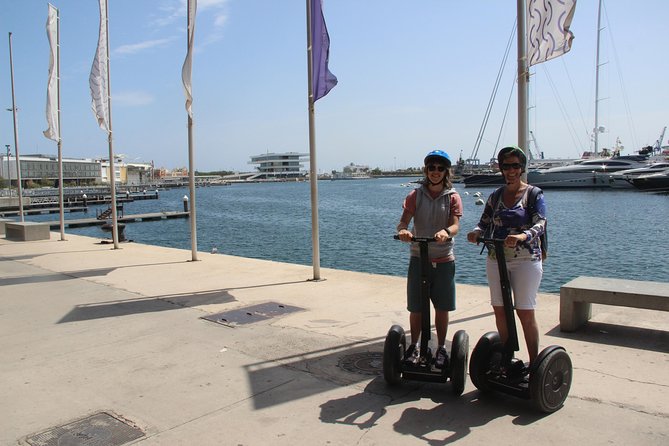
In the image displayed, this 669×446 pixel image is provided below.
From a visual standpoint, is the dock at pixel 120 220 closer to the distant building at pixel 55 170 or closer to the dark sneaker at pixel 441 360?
the dark sneaker at pixel 441 360

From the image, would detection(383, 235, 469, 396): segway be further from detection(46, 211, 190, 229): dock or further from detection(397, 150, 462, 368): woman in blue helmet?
detection(46, 211, 190, 229): dock

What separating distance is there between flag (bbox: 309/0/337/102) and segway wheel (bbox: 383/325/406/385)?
232 inches

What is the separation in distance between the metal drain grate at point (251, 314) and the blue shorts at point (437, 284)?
281 cm

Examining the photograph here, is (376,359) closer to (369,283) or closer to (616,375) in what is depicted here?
(616,375)

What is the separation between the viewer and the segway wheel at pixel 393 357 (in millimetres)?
4156

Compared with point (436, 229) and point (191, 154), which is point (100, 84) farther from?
point (436, 229)

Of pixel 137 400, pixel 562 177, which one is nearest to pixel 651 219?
pixel 137 400

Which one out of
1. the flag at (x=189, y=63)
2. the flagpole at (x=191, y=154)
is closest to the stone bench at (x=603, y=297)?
the flagpole at (x=191, y=154)

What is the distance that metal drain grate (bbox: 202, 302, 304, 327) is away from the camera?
6.61 m

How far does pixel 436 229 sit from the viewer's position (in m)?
4.39

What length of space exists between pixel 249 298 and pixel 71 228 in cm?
3749

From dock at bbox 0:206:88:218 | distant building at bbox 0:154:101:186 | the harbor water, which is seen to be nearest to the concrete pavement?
the harbor water

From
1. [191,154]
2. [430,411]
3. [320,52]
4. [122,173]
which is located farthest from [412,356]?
[122,173]

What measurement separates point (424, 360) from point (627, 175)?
269 ft
